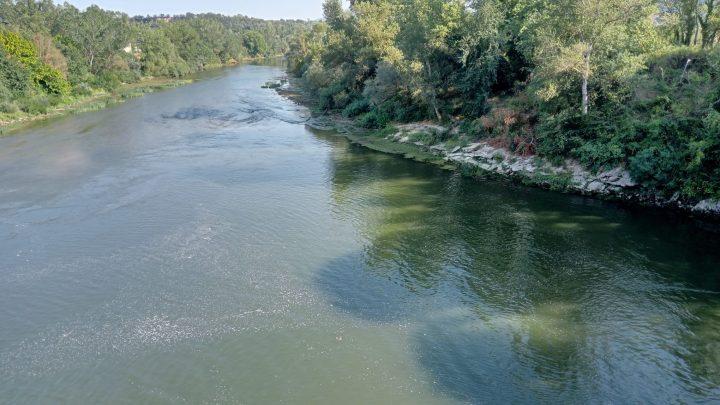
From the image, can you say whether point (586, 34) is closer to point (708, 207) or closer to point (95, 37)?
point (708, 207)

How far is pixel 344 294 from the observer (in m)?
21.4

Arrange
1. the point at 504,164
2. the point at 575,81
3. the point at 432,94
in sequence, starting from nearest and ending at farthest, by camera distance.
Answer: the point at 575,81 < the point at 504,164 < the point at 432,94

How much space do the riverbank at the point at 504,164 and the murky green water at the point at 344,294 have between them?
4.78 feet

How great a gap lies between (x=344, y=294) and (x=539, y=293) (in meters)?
8.46

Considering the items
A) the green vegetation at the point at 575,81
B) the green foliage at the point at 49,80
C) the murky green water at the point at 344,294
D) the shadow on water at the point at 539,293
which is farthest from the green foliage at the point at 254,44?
the shadow on water at the point at 539,293

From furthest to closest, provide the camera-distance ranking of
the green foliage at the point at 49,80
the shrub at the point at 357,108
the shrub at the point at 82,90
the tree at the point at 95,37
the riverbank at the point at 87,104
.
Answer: the tree at the point at 95,37 → the shrub at the point at 82,90 → the green foliage at the point at 49,80 → the riverbank at the point at 87,104 → the shrub at the point at 357,108

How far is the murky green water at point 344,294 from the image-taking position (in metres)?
16.3

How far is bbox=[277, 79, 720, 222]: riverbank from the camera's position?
95.5 feet

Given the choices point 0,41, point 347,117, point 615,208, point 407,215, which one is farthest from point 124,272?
point 0,41

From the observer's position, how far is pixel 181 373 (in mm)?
16844

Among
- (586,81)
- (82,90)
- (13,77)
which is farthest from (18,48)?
(586,81)

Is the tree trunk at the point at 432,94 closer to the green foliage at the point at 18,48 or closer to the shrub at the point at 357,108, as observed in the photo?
the shrub at the point at 357,108

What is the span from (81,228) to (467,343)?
23.1 meters

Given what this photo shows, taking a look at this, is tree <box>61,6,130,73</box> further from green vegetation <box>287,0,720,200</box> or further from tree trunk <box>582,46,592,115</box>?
tree trunk <box>582,46,592,115</box>
